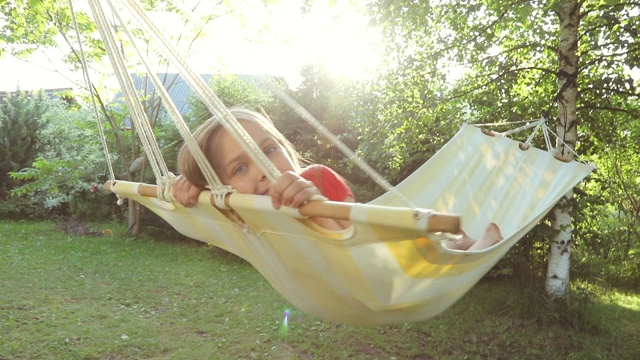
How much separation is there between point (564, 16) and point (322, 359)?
8.04 ft

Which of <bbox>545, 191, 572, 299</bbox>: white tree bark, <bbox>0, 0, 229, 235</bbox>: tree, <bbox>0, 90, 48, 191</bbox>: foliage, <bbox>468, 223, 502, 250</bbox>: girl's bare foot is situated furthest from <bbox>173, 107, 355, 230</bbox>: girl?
<bbox>0, 90, 48, 191</bbox>: foliage

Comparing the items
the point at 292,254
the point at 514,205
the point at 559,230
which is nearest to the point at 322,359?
the point at 514,205

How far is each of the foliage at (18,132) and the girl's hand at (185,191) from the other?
27.4 ft

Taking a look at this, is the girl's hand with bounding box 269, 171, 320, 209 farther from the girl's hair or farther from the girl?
the girl's hair

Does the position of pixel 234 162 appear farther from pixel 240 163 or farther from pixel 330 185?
pixel 330 185

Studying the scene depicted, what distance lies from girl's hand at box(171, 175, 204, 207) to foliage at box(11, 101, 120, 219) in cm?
621

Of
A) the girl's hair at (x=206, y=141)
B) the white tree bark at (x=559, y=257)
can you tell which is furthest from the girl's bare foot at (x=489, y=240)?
the white tree bark at (x=559, y=257)

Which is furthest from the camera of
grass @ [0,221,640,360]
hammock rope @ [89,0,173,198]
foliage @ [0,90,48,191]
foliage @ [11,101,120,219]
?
foliage @ [0,90,48,191]

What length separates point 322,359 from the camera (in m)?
2.96

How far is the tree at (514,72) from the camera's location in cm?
314

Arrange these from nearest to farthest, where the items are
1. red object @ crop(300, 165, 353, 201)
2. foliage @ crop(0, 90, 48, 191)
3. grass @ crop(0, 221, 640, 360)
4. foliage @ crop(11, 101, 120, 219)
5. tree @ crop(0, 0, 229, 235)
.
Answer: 1. red object @ crop(300, 165, 353, 201)
2. grass @ crop(0, 221, 640, 360)
3. tree @ crop(0, 0, 229, 235)
4. foliage @ crop(11, 101, 120, 219)
5. foliage @ crop(0, 90, 48, 191)

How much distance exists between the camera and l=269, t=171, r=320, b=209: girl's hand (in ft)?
2.90

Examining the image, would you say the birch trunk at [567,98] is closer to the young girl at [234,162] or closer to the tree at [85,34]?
the young girl at [234,162]

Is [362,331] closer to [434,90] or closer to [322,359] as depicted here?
[322,359]
